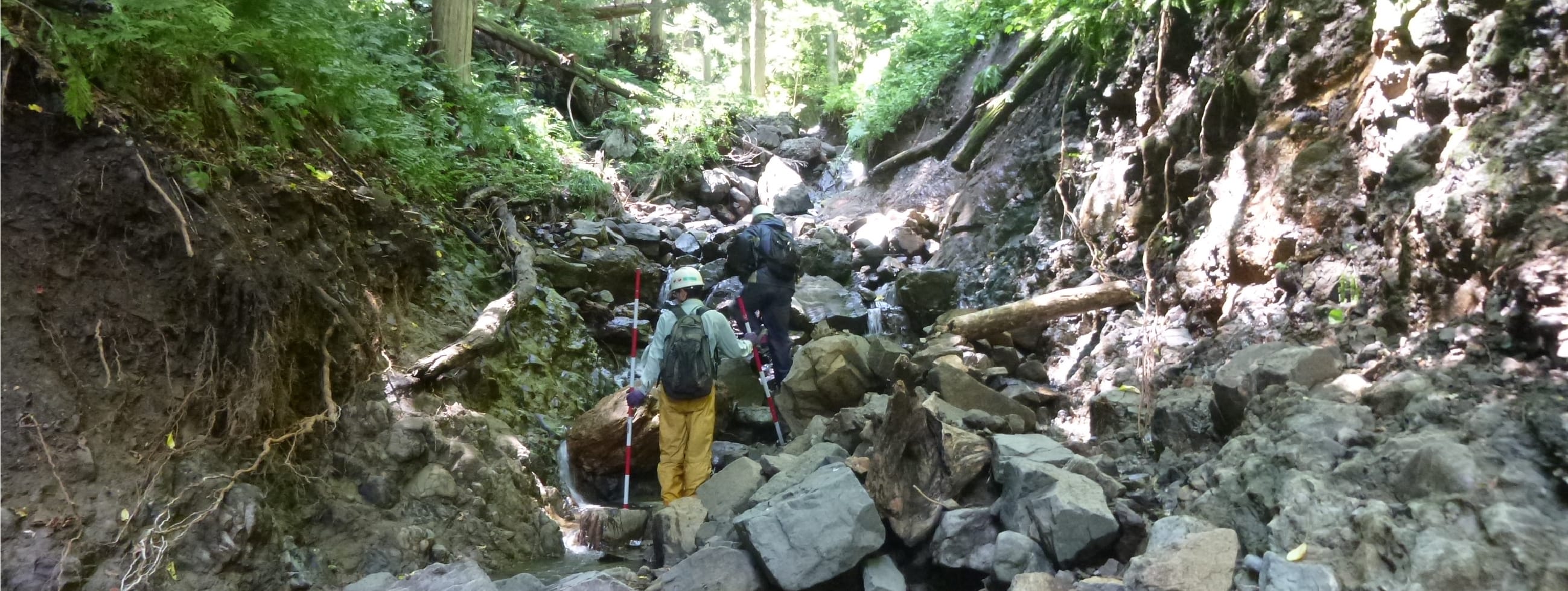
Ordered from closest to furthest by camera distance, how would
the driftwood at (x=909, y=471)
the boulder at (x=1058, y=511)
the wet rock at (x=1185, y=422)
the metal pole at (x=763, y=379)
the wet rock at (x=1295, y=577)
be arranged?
the wet rock at (x=1295, y=577)
the boulder at (x=1058, y=511)
the driftwood at (x=909, y=471)
the wet rock at (x=1185, y=422)
the metal pole at (x=763, y=379)

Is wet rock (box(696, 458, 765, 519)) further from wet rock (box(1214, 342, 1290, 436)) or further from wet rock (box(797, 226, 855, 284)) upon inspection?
wet rock (box(797, 226, 855, 284))

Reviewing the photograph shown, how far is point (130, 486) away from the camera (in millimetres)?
4082

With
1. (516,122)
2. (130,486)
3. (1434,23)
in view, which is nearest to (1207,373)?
(1434,23)

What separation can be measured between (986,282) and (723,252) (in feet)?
15.4

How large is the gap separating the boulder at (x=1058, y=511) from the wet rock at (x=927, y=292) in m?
5.60

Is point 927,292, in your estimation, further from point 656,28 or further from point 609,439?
point 656,28

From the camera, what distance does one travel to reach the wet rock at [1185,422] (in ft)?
16.5

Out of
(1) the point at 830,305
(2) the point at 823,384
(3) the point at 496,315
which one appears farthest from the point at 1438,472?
(1) the point at 830,305

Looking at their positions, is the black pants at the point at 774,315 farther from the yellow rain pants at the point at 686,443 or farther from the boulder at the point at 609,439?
the yellow rain pants at the point at 686,443

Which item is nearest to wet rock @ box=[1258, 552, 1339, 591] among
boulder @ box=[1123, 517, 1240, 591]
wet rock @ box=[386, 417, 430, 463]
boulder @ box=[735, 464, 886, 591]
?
boulder @ box=[1123, 517, 1240, 591]

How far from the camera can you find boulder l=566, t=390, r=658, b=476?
745cm

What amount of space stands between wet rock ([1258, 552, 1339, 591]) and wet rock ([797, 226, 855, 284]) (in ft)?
30.7

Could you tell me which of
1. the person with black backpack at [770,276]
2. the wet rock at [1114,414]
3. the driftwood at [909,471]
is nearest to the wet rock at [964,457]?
the driftwood at [909,471]

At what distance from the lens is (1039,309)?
8.16 m
